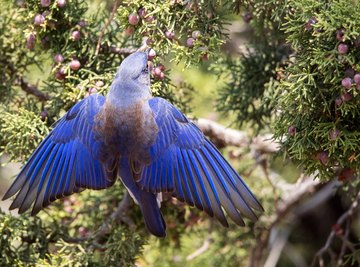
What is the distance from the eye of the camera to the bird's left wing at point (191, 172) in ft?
7.95

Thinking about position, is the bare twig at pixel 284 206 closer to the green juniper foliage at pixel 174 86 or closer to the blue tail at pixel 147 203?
the green juniper foliage at pixel 174 86

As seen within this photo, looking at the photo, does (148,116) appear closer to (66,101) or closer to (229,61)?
(66,101)

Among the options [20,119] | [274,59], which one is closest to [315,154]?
[274,59]

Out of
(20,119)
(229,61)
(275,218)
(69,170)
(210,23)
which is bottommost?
(275,218)

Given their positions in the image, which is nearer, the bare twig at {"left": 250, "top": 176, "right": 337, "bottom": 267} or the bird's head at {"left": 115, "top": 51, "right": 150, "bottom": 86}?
the bird's head at {"left": 115, "top": 51, "right": 150, "bottom": 86}

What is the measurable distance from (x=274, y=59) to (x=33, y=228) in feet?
3.77

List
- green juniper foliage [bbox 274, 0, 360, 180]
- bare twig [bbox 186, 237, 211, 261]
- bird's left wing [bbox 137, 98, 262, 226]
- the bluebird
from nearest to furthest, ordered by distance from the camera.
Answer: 1. green juniper foliage [bbox 274, 0, 360, 180]
2. bird's left wing [bbox 137, 98, 262, 226]
3. the bluebird
4. bare twig [bbox 186, 237, 211, 261]

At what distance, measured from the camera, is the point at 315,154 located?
7.67 feet

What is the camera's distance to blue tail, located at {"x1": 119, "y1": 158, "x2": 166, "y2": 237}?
2602 millimetres

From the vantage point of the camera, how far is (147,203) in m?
2.64

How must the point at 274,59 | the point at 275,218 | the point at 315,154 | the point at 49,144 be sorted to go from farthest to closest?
the point at 275,218
the point at 274,59
the point at 49,144
the point at 315,154

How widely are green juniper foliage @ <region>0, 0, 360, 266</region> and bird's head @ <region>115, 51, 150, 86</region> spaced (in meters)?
0.04

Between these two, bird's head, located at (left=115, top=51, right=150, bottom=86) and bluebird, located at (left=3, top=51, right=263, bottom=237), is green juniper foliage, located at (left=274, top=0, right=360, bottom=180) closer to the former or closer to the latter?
bluebird, located at (left=3, top=51, right=263, bottom=237)

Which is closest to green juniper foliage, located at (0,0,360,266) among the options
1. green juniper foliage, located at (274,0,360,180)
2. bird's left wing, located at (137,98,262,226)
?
green juniper foliage, located at (274,0,360,180)
